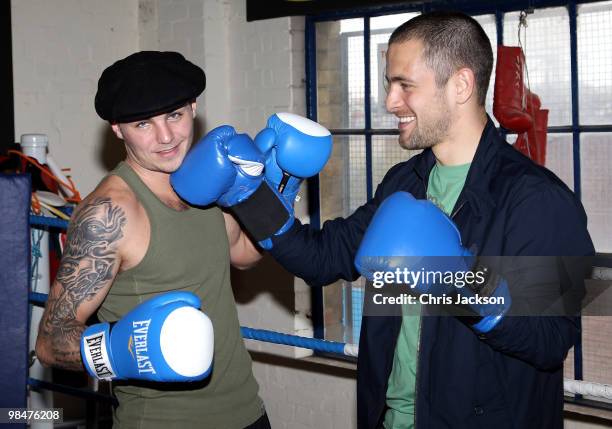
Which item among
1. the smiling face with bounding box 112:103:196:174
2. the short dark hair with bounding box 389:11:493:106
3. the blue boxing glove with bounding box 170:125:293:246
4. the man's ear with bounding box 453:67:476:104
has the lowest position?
the blue boxing glove with bounding box 170:125:293:246

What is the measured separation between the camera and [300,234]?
1.93 meters

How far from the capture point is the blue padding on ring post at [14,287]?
7.45ft

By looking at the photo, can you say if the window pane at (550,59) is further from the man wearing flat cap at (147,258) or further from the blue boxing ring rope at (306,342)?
the man wearing flat cap at (147,258)

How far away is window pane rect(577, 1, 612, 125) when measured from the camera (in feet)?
9.34

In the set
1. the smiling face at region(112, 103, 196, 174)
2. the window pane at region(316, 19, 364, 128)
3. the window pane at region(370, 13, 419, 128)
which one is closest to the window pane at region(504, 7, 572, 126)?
the window pane at region(370, 13, 419, 128)

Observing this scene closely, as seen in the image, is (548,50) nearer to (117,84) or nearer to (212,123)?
(212,123)

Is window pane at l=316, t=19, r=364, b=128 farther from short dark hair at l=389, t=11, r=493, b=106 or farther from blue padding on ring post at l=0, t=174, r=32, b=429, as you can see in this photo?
short dark hair at l=389, t=11, r=493, b=106

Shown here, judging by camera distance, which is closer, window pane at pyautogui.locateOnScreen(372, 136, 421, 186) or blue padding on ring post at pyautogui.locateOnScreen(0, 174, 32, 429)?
blue padding on ring post at pyautogui.locateOnScreen(0, 174, 32, 429)

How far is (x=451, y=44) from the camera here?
1.79 meters

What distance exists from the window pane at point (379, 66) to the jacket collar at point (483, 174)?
169 centimetres

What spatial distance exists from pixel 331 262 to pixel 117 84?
1.97ft

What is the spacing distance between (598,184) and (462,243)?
144 centimetres

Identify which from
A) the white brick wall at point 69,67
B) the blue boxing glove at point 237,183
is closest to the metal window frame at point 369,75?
the white brick wall at point 69,67

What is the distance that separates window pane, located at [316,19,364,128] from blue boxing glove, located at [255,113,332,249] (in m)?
1.58
